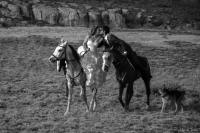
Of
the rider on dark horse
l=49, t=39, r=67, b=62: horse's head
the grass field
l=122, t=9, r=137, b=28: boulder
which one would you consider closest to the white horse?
l=49, t=39, r=67, b=62: horse's head

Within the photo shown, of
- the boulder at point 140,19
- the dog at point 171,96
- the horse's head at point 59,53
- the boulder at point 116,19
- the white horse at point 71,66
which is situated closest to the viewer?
the horse's head at point 59,53

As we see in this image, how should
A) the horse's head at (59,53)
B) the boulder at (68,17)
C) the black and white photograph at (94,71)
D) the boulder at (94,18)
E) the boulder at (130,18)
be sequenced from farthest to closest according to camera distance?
the boulder at (130,18) → the boulder at (94,18) → the boulder at (68,17) → the horse's head at (59,53) → the black and white photograph at (94,71)

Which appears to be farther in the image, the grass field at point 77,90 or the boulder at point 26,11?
the boulder at point 26,11

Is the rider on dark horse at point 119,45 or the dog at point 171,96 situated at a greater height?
the rider on dark horse at point 119,45

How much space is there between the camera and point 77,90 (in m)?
15.8

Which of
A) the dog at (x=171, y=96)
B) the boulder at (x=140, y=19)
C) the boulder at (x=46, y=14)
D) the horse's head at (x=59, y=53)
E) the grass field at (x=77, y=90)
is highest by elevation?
the horse's head at (x=59, y=53)

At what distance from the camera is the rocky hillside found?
29.9 metres

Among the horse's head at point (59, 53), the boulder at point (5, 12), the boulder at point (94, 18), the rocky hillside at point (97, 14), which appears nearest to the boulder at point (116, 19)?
the rocky hillside at point (97, 14)

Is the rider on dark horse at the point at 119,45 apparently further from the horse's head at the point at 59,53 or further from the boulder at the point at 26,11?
the boulder at the point at 26,11

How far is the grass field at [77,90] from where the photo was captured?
35.4 feet

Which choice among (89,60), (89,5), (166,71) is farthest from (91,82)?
(89,5)

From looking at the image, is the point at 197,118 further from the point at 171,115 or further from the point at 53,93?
the point at 53,93

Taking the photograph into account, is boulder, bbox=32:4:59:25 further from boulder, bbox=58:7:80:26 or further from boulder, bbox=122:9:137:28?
boulder, bbox=122:9:137:28

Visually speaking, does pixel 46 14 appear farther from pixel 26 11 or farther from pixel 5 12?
pixel 5 12
